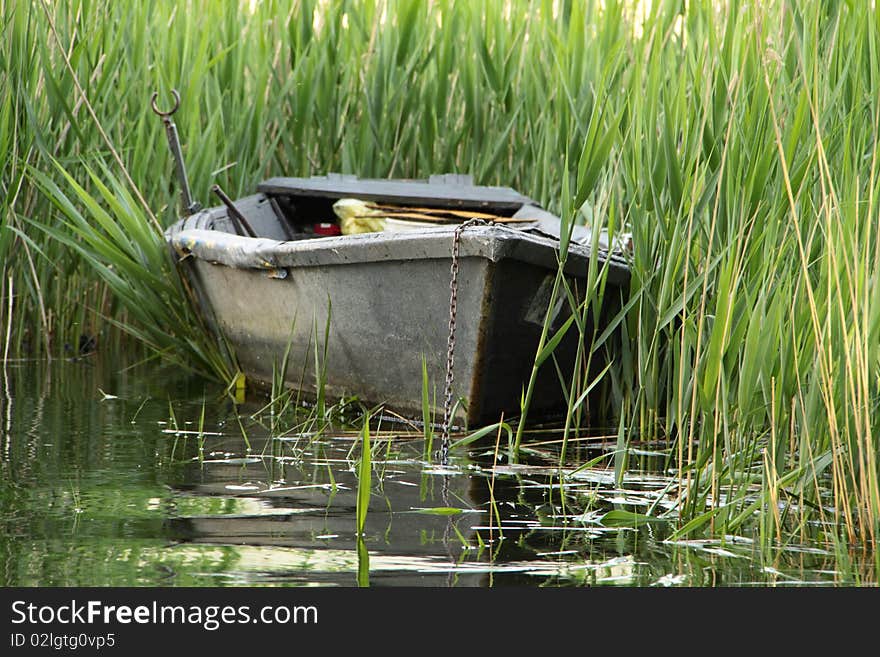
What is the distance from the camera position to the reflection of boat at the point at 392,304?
448 centimetres

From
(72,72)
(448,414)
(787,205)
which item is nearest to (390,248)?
(448,414)

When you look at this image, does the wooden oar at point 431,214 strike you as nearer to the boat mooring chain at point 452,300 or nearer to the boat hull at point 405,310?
the boat hull at point 405,310

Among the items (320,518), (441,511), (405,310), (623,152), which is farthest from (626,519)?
(405,310)

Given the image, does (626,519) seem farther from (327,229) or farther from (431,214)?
(327,229)

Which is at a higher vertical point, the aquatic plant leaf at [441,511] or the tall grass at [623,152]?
the tall grass at [623,152]

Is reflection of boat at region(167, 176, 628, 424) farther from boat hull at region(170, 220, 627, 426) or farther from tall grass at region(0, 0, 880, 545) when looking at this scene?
tall grass at region(0, 0, 880, 545)

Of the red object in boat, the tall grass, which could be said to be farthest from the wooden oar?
the tall grass

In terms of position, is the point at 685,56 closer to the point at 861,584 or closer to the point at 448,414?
the point at 448,414

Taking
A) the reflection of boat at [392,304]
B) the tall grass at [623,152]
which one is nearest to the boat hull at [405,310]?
the reflection of boat at [392,304]

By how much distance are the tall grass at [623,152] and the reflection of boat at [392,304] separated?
9.9 inches

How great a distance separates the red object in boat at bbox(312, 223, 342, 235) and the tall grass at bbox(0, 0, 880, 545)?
1.77 feet

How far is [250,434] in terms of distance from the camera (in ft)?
15.3

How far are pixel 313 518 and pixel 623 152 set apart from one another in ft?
5.21

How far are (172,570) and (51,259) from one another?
394 cm
